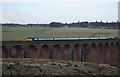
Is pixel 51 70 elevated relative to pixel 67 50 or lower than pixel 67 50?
elevated

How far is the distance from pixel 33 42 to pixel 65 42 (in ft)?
19.9

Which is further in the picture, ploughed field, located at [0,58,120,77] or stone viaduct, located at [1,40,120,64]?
stone viaduct, located at [1,40,120,64]

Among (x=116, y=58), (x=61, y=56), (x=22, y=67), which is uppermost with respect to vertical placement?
(x=22, y=67)

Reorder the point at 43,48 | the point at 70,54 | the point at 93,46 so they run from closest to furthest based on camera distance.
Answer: the point at 43,48 → the point at 70,54 → the point at 93,46

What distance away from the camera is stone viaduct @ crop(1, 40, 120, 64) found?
3042 cm

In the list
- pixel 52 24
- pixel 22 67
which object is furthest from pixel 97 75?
pixel 52 24

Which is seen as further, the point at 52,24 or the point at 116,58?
the point at 52,24

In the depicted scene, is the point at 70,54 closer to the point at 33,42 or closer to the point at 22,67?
the point at 33,42

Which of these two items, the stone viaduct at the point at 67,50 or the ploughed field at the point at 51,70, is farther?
the stone viaduct at the point at 67,50

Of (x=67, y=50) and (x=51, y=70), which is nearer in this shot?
(x=51, y=70)

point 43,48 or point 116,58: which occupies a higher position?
point 43,48

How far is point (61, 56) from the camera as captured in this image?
114 feet

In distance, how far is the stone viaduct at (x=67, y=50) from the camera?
99.8 ft

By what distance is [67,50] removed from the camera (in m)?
35.2
